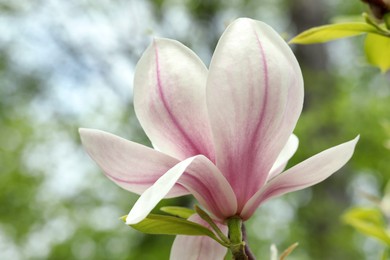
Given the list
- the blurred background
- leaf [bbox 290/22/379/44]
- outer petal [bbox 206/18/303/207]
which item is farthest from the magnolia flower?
the blurred background

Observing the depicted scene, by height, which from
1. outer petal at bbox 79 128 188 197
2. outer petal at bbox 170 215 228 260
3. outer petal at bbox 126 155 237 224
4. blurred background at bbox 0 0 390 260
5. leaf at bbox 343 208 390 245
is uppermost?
outer petal at bbox 79 128 188 197

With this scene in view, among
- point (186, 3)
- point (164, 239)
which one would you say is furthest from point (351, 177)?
point (186, 3)

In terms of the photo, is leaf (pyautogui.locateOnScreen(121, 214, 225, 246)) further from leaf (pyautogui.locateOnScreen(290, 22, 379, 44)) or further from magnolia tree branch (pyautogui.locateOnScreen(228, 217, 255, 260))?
leaf (pyautogui.locateOnScreen(290, 22, 379, 44))

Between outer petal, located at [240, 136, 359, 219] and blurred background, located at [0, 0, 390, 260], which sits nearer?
outer petal, located at [240, 136, 359, 219]

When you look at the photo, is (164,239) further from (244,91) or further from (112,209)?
(244,91)

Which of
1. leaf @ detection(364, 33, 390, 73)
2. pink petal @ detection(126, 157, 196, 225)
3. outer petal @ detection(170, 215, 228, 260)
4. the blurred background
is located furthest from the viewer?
the blurred background

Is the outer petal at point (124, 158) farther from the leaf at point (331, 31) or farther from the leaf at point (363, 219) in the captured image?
the leaf at point (363, 219)
